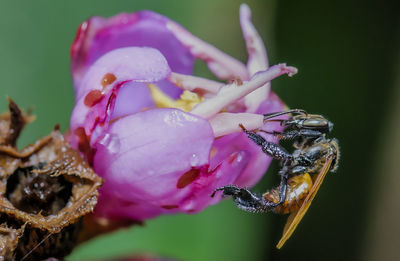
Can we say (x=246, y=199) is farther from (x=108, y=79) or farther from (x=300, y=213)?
(x=108, y=79)

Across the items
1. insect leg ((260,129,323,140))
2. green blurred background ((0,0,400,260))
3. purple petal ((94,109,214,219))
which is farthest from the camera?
green blurred background ((0,0,400,260))

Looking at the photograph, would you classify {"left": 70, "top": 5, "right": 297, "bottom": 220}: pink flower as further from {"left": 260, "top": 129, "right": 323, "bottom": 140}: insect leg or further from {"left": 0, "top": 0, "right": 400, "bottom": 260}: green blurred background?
{"left": 0, "top": 0, "right": 400, "bottom": 260}: green blurred background

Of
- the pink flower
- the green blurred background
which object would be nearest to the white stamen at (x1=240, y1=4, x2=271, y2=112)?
the pink flower

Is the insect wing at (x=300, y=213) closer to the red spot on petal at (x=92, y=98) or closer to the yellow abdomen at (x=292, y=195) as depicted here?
the yellow abdomen at (x=292, y=195)

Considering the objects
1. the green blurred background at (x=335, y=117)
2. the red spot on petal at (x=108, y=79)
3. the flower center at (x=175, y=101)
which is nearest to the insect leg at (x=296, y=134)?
the flower center at (x=175, y=101)

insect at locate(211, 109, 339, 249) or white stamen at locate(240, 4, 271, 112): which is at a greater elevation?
white stamen at locate(240, 4, 271, 112)

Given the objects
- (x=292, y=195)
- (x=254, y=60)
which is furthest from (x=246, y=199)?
(x=254, y=60)

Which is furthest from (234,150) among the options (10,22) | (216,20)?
(216,20)

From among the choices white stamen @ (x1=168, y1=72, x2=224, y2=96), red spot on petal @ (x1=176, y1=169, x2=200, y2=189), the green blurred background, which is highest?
white stamen @ (x1=168, y1=72, x2=224, y2=96)
